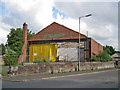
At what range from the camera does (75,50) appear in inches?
1334

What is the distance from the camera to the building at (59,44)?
33.5 meters

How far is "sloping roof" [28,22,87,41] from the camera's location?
35.3 m

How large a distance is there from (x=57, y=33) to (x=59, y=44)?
119 inches

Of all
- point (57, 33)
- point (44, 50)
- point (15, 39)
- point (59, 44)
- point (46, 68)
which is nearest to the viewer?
point (46, 68)

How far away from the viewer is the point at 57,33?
36844 millimetres

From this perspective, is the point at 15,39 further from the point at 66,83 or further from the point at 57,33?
the point at 66,83

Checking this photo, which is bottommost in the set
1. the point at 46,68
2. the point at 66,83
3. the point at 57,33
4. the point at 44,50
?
the point at 66,83

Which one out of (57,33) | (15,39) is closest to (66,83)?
(57,33)

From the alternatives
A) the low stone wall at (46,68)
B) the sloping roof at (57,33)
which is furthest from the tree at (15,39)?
the low stone wall at (46,68)

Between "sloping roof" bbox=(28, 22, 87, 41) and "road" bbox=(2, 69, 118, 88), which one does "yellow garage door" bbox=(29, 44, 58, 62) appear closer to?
"sloping roof" bbox=(28, 22, 87, 41)

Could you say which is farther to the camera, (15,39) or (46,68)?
(15,39)

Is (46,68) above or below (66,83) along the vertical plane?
above

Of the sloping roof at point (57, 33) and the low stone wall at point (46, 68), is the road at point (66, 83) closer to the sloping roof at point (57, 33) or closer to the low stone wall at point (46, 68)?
the low stone wall at point (46, 68)

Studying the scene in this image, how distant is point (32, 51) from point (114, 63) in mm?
18500
